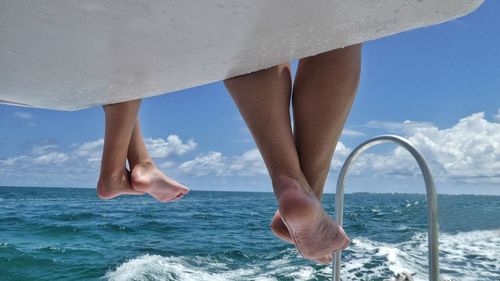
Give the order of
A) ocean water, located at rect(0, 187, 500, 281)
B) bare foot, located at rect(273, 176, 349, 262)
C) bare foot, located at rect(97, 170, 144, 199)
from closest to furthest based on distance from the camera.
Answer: bare foot, located at rect(273, 176, 349, 262) < bare foot, located at rect(97, 170, 144, 199) < ocean water, located at rect(0, 187, 500, 281)

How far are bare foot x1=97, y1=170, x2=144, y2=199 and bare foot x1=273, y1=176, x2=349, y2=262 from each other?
571mm

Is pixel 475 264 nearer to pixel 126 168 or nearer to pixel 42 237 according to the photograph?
pixel 126 168

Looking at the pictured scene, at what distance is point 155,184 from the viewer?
119 cm

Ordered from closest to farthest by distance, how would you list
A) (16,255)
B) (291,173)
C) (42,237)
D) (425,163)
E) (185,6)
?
Answer: (185,6) → (291,173) → (425,163) → (16,255) → (42,237)

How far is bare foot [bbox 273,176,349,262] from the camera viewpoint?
0.72 meters

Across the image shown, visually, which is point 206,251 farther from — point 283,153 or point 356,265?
point 283,153

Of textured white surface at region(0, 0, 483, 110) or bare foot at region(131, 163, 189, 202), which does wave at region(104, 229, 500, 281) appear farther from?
textured white surface at region(0, 0, 483, 110)

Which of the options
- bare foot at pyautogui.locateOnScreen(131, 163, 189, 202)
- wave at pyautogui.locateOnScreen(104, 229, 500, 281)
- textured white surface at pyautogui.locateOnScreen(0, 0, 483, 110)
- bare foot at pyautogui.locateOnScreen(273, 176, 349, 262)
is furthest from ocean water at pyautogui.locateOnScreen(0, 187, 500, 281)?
textured white surface at pyautogui.locateOnScreen(0, 0, 483, 110)

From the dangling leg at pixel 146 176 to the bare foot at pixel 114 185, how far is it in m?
0.02

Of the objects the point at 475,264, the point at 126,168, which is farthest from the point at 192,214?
the point at 126,168

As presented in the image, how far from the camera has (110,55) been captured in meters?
0.63

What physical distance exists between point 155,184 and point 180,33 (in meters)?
0.71

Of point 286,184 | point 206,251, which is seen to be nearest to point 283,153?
point 286,184

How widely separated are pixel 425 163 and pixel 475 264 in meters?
5.57
